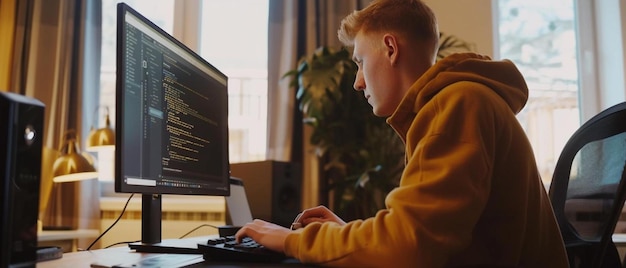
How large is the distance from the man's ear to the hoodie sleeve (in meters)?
0.22

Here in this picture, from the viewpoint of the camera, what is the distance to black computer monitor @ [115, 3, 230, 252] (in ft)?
3.66

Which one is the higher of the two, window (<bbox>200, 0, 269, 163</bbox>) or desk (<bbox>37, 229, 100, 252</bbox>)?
window (<bbox>200, 0, 269, 163</bbox>)

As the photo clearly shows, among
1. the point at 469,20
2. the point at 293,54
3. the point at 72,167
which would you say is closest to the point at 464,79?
the point at 72,167

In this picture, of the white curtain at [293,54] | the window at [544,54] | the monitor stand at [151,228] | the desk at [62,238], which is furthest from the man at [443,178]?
the window at [544,54]

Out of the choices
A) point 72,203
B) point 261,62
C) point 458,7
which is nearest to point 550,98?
point 458,7

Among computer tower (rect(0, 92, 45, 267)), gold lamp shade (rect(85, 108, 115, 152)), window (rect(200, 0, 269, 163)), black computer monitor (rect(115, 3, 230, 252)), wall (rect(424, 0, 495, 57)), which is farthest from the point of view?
window (rect(200, 0, 269, 163))

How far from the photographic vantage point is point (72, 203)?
3.23 m

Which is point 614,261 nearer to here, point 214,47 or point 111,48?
point 214,47

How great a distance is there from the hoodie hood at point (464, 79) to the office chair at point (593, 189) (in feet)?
1.23

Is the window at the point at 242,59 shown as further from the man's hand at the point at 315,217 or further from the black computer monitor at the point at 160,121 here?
the man's hand at the point at 315,217

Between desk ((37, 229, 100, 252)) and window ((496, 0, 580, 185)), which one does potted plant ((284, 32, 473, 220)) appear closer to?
window ((496, 0, 580, 185))

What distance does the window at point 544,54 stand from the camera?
139 inches

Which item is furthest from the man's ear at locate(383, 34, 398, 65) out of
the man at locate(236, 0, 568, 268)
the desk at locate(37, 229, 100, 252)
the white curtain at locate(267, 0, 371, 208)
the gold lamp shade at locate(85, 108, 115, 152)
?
the white curtain at locate(267, 0, 371, 208)

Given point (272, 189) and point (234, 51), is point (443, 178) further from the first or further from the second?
point (234, 51)
